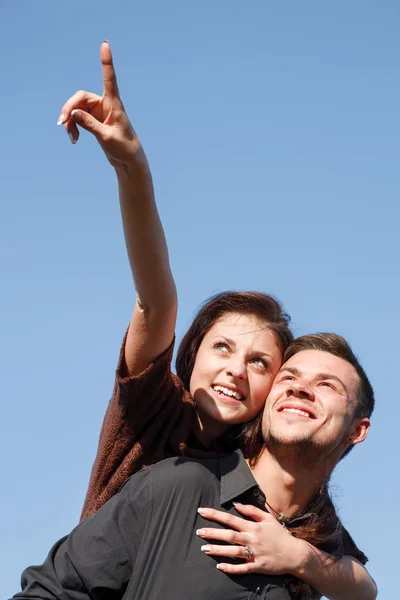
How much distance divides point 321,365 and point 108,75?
2.22m

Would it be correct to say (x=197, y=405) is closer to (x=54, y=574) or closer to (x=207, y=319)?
(x=207, y=319)

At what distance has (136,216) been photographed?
15.5 ft

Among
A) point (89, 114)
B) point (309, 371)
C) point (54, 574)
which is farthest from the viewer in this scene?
point (309, 371)

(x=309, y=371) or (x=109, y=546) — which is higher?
(x=309, y=371)

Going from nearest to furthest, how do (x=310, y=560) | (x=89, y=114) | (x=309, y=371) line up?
(x=89, y=114)
(x=310, y=560)
(x=309, y=371)

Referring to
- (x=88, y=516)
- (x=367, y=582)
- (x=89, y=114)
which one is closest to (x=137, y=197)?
(x=89, y=114)

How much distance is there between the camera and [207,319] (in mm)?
5980

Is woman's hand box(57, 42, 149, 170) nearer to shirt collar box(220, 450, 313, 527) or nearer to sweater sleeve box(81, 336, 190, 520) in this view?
sweater sleeve box(81, 336, 190, 520)

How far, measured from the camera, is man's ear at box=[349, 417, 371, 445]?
19.7 ft

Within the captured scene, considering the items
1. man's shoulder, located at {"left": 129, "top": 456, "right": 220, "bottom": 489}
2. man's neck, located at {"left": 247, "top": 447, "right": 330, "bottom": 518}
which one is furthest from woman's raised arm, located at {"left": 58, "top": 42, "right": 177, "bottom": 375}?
man's neck, located at {"left": 247, "top": 447, "right": 330, "bottom": 518}

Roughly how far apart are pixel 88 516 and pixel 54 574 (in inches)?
22.1

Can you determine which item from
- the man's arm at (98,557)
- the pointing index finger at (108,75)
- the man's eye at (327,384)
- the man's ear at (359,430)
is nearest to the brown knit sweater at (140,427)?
the man's arm at (98,557)

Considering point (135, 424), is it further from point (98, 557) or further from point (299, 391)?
point (299, 391)

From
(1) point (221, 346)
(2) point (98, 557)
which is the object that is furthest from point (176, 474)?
(1) point (221, 346)
